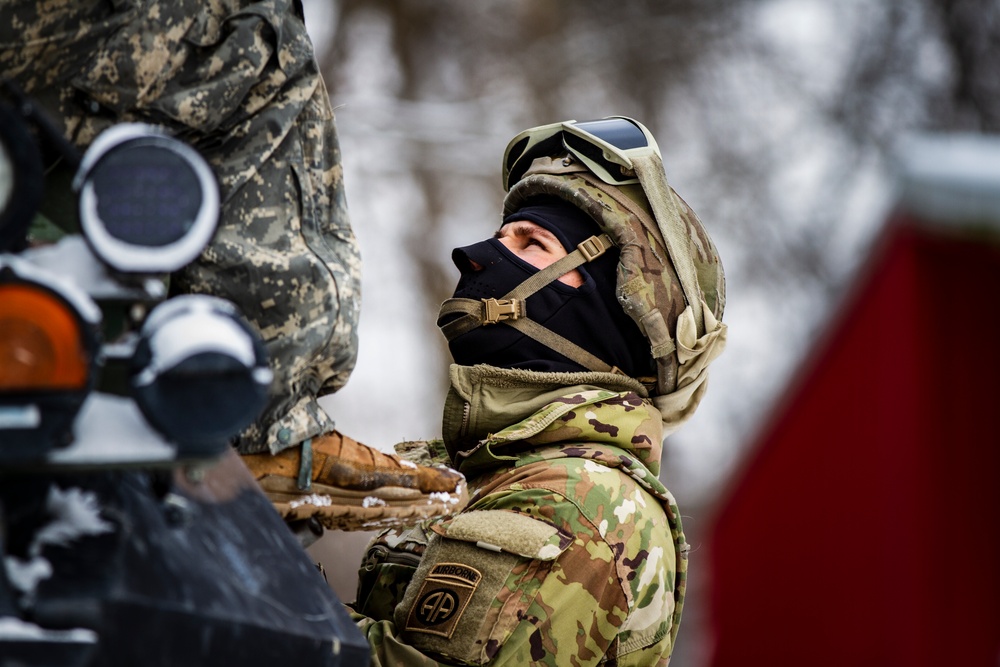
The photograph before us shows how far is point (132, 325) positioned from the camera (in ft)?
5.71

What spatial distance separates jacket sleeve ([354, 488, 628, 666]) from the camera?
320cm

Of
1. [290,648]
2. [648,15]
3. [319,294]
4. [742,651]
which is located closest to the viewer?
[290,648]

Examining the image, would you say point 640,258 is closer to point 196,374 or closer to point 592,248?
point 592,248

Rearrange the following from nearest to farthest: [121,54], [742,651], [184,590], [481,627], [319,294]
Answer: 1. [184,590]
2. [121,54]
3. [319,294]
4. [481,627]
5. [742,651]

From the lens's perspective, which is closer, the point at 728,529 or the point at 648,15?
the point at 728,529

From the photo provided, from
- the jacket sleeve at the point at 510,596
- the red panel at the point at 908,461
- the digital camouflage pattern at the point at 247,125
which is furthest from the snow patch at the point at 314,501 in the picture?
the red panel at the point at 908,461

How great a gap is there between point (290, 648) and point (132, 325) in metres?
0.48

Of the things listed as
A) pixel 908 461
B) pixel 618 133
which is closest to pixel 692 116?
pixel 618 133

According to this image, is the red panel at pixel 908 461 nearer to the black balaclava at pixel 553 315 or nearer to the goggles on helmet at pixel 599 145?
the black balaclava at pixel 553 315

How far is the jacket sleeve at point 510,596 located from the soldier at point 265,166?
11.8 inches

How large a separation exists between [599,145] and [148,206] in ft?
8.62

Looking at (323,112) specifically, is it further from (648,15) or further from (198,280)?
(648,15)

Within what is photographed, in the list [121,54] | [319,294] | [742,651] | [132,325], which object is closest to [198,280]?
[319,294]

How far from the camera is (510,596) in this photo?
3.25 metres
